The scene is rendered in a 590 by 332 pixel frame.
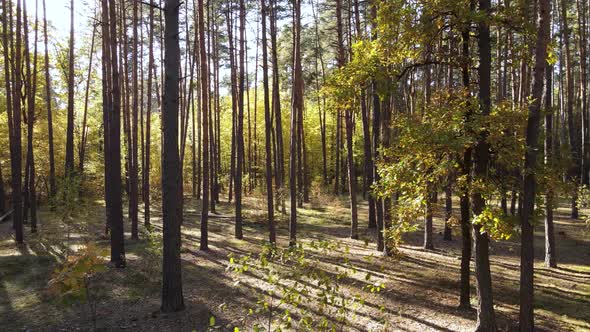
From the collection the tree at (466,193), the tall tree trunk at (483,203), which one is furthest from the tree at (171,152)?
the tall tree trunk at (483,203)

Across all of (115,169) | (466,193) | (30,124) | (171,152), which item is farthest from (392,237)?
(30,124)

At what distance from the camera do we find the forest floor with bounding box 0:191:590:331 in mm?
7656

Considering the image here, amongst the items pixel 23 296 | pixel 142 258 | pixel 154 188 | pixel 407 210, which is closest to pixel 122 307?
pixel 23 296

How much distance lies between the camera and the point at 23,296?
356 inches

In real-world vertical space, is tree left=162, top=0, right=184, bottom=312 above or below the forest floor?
above

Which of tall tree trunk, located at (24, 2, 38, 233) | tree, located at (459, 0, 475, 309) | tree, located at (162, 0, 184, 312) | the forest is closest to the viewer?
the forest

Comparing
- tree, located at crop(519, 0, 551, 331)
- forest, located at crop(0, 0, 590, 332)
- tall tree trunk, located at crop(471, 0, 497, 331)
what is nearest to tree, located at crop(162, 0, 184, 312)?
forest, located at crop(0, 0, 590, 332)

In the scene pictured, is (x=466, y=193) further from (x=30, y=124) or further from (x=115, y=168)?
(x=30, y=124)

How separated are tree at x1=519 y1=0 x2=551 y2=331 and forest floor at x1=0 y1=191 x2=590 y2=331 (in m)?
1.27

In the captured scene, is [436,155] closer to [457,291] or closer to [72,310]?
[457,291]

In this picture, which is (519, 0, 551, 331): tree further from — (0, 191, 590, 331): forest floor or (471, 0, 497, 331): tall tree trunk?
(0, 191, 590, 331): forest floor

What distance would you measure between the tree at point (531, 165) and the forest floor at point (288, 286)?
127cm

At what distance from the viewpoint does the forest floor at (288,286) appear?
7.66 metres

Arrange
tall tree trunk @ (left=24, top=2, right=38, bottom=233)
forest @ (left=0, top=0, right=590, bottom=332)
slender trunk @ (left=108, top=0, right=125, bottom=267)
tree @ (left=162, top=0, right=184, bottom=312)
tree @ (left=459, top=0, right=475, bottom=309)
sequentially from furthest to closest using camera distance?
1. tall tree trunk @ (left=24, top=2, right=38, bottom=233)
2. slender trunk @ (left=108, top=0, right=125, bottom=267)
3. tree @ (left=162, top=0, right=184, bottom=312)
4. tree @ (left=459, top=0, right=475, bottom=309)
5. forest @ (left=0, top=0, right=590, bottom=332)
